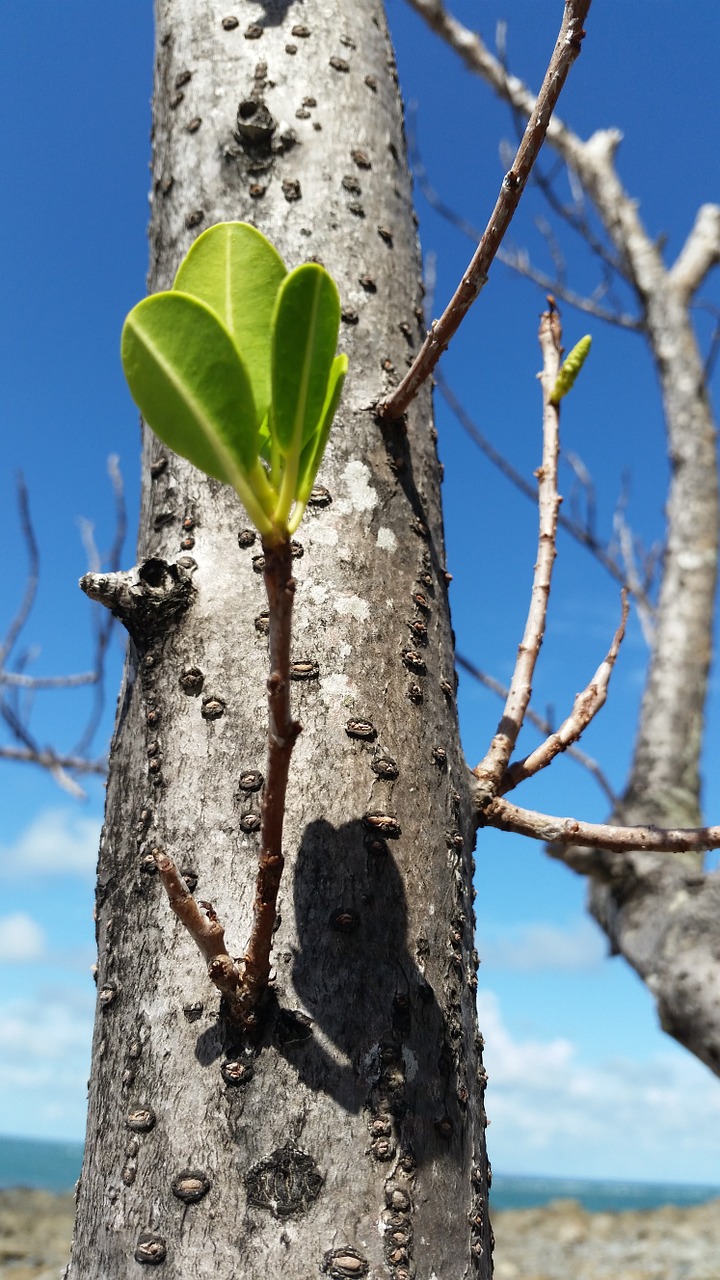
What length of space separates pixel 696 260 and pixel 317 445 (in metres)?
3.60

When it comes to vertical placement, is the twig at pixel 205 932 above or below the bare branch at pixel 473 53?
below

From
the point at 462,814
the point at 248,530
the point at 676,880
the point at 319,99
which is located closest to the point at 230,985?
the point at 462,814

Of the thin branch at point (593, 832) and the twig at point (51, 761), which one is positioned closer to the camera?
the thin branch at point (593, 832)

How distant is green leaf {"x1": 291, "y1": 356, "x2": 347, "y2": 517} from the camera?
1.82 feet

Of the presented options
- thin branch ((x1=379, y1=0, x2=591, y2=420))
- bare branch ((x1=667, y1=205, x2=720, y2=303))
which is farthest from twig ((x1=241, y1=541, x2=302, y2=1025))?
bare branch ((x1=667, y1=205, x2=720, y2=303))

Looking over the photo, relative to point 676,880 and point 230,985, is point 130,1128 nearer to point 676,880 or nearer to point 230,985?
point 230,985

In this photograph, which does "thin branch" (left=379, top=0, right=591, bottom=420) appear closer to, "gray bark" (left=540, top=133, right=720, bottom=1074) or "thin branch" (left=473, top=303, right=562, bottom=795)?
"thin branch" (left=473, top=303, right=562, bottom=795)

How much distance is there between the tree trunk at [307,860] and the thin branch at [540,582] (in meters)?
0.09

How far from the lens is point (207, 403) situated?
20.8 inches

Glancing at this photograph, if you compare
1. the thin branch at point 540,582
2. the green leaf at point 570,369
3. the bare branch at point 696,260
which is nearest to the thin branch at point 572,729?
the thin branch at point 540,582

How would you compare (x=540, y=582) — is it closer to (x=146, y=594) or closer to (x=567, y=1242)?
(x=146, y=594)

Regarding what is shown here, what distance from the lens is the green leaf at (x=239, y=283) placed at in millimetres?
590

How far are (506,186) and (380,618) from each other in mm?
372

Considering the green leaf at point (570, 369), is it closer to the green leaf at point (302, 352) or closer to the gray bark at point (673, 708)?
the green leaf at point (302, 352)
